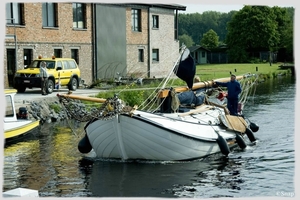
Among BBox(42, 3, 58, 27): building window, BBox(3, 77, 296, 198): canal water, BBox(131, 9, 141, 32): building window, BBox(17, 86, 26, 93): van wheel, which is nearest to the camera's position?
BBox(3, 77, 296, 198): canal water

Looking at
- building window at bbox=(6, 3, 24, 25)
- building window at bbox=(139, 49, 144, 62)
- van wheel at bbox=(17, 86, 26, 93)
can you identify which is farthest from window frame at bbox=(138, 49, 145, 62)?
van wheel at bbox=(17, 86, 26, 93)

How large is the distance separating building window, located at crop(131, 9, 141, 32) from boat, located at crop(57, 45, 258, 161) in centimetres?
2420

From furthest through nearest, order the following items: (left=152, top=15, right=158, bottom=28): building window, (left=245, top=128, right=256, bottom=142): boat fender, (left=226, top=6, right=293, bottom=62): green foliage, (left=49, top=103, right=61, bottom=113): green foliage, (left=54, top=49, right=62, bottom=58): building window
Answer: (left=226, top=6, right=293, bottom=62): green foliage
(left=152, top=15, right=158, bottom=28): building window
(left=54, top=49, right=62, bottom=58): building window
(left=49, top=103, right=61, bottom=113): green foliage
(left=245, top=128, right=256, bottom=142): boat fender

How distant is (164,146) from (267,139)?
20.2ft

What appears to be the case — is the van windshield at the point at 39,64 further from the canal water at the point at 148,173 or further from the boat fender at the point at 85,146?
the boat fender at the point at 85,146

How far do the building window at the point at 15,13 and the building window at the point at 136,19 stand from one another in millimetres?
11778

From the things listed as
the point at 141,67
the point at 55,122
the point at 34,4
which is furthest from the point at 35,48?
the point at 141,67

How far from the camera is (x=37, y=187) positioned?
1393cm

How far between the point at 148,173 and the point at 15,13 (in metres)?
19.5

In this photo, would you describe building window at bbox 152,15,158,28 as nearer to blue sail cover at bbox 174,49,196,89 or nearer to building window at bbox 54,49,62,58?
building window at bbox 54,49,62,58

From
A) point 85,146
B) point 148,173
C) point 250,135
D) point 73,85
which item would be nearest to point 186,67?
point 250,135

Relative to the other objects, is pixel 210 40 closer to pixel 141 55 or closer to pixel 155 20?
pixel 155 20

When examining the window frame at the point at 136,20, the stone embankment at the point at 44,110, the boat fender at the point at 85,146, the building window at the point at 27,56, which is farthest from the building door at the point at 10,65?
the boat fender at the point at 85,146

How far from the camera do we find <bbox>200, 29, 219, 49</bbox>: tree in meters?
77.5
